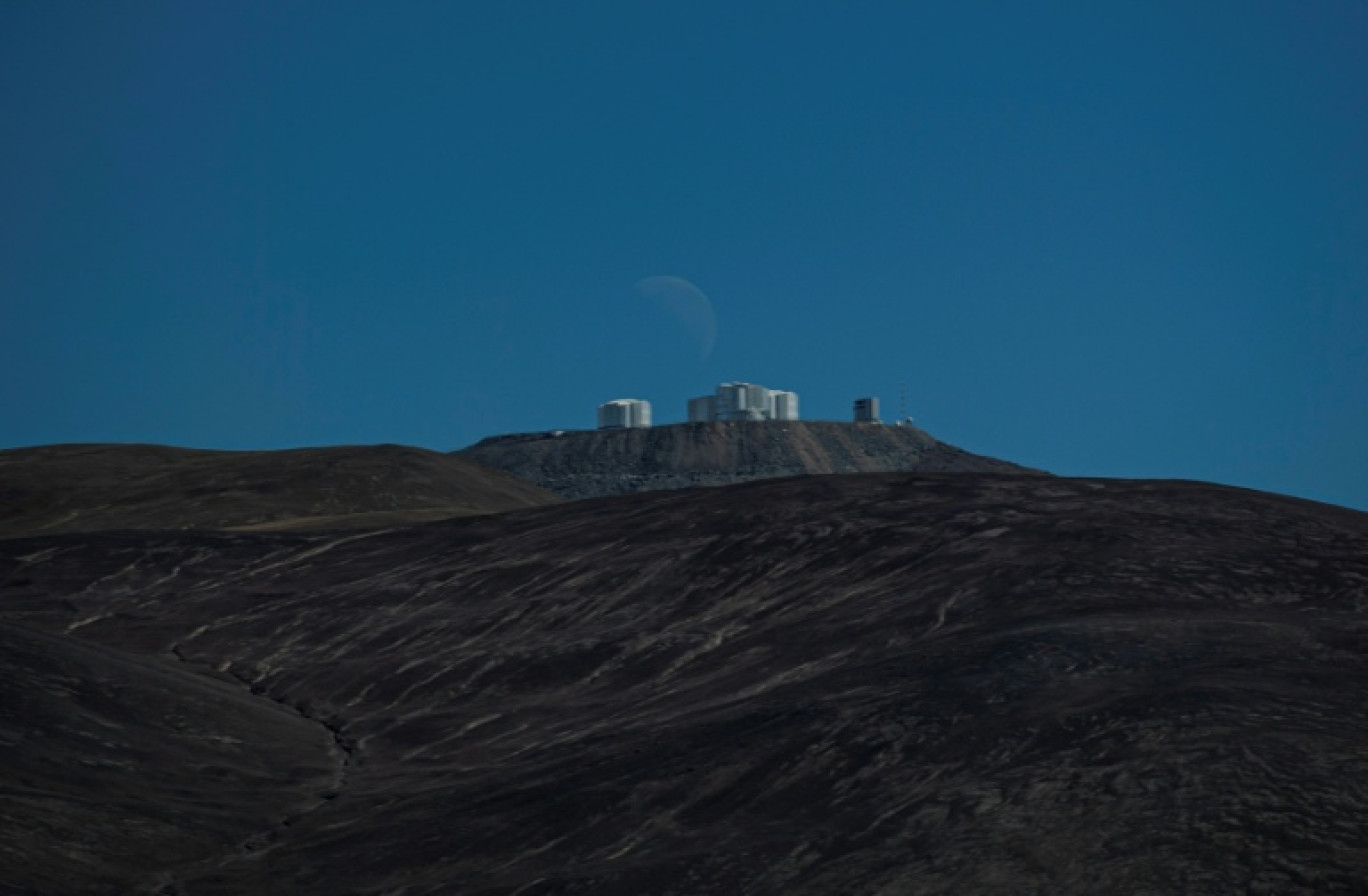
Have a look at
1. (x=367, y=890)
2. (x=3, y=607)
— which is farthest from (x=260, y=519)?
(x=367, y=890)

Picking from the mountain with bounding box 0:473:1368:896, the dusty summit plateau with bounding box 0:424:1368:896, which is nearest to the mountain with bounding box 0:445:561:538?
the mountain with bounding box 0:473:1368:896

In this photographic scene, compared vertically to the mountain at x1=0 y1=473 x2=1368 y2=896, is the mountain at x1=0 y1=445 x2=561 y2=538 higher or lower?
higher

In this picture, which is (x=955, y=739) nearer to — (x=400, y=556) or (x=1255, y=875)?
(x=1255, y=875)

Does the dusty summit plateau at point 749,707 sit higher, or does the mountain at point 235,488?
the mountain at point 235,488

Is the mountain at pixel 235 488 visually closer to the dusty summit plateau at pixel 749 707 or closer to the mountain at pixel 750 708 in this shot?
the mountain at pixel 750 708

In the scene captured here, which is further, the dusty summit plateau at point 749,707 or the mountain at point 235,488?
the mountain at point 235,488

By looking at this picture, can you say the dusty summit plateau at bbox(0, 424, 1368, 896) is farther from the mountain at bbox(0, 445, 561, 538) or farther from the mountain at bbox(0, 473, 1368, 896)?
the mountain at bbox(0, 445, 561, 538)

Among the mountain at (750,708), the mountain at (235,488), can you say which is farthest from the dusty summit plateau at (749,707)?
the mountain at (235,488)
